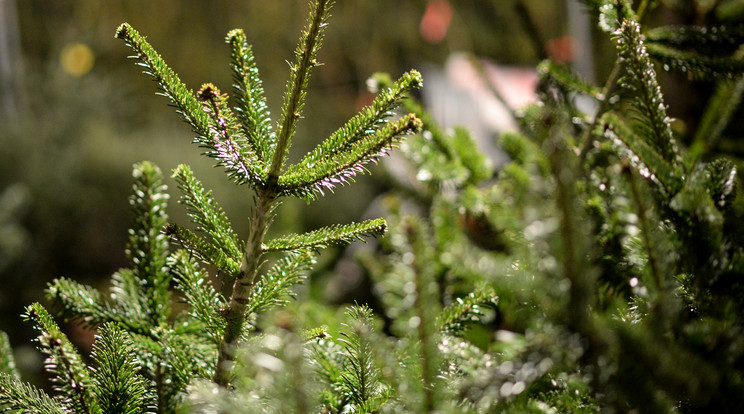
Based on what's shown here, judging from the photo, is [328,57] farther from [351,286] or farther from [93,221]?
[351,286]

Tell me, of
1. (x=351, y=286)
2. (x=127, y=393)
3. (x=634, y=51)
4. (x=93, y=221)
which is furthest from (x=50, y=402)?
(x=93, y=221)

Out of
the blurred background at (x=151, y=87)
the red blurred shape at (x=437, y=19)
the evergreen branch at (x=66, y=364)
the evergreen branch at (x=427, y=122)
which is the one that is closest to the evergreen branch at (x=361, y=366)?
the evergreen branch at (x=66, y=364)

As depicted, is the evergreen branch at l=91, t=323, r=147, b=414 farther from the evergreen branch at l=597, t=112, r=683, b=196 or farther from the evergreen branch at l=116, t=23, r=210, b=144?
the evergreen branch at l=597, t=112, r=683, b=196

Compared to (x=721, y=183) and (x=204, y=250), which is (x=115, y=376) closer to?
(x=204, y=250)

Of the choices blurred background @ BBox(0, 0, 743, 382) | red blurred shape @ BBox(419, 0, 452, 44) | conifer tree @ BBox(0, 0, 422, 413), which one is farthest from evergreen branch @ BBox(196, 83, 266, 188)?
red blurred shape @ BBox(419, 0, 452, 44)

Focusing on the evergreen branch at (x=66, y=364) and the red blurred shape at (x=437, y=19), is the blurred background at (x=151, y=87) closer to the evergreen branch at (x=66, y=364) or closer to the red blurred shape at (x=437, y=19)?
the red blurred shape at (x=437, y=19)

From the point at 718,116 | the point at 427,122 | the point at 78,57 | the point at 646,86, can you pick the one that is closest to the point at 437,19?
the point at 78,57
